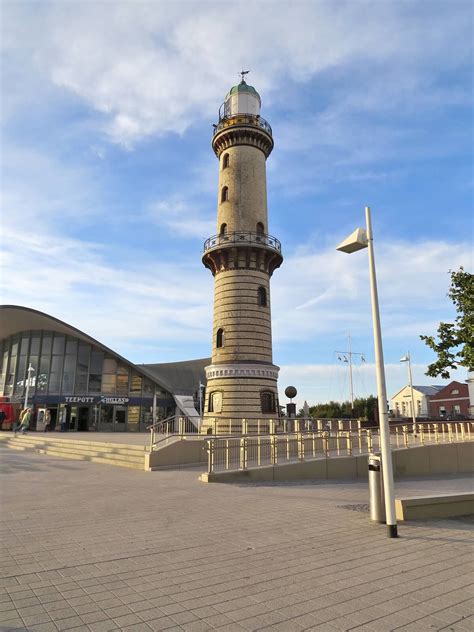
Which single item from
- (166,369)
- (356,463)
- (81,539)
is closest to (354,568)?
(81,539)

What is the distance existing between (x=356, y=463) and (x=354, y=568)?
1108cm

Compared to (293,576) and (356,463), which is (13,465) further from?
(293,576)

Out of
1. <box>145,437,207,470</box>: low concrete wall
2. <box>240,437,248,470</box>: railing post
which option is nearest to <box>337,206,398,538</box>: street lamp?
<box>240,437,248,470</box>: railing post

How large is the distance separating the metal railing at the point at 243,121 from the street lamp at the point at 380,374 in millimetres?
22970

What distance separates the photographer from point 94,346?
42.8 meters

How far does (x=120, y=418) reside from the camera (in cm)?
4134

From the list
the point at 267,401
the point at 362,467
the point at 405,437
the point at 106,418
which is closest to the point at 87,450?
the point at 267,401

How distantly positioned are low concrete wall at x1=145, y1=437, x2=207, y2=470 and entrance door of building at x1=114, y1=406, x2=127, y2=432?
26785mm

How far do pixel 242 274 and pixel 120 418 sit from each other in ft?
71.7

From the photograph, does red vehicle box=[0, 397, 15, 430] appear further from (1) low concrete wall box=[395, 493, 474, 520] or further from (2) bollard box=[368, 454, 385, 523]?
(1) low concrete wall box=[395, 493, 474, 520]

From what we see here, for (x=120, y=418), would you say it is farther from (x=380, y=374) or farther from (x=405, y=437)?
(x=380, y=374)

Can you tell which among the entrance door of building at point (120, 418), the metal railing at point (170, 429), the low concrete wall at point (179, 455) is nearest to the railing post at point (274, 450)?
the low concrete wall at point (179, 455)

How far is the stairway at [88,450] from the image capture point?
16.0 meters

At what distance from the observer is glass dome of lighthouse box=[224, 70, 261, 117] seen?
2991 centimetres
